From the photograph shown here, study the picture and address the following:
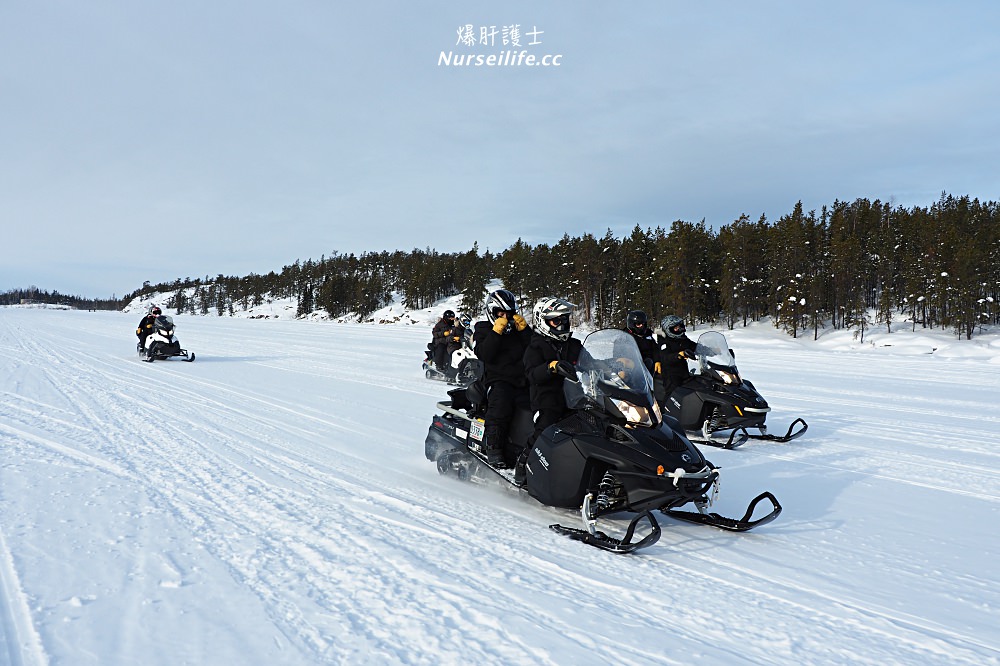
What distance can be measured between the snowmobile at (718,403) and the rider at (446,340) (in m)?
6.14

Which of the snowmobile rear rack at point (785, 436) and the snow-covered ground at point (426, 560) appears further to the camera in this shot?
the snowmobile rear rack at point (785, 436)

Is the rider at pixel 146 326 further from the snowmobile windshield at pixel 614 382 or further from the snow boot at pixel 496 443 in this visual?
the snowmobile windshield at pixel 614 382

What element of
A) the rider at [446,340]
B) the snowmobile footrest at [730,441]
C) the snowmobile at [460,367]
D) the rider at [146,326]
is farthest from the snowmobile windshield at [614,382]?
the rider at [146,326]

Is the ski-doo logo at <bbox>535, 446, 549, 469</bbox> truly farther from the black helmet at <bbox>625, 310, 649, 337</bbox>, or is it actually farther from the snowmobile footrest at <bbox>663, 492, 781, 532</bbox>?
the black helmet at <bbox>625, 310, 649, 337</bbox>

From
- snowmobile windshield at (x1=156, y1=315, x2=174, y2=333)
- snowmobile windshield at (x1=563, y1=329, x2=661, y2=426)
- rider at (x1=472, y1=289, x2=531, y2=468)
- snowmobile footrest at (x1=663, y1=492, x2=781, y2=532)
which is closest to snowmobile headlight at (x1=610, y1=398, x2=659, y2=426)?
snowmobile windshield at (x1=563, y1=329, x2=661, y2=426)

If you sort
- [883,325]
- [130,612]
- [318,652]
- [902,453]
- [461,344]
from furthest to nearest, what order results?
[883,325] → [461,344] → [902,453] → [130,612] → [318,652]

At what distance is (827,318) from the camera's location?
47500 mm

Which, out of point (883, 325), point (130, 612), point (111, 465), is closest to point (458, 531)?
point (130, 612)

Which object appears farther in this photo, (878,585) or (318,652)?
(878,585)

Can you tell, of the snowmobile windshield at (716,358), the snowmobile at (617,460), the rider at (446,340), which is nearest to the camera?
the snowmobile at (617,460)

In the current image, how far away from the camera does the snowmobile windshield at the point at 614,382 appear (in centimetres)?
451

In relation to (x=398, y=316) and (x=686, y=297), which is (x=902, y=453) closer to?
(x=686, y=297)

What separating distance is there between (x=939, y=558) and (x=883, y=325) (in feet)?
159

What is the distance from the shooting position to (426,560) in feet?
12.4
